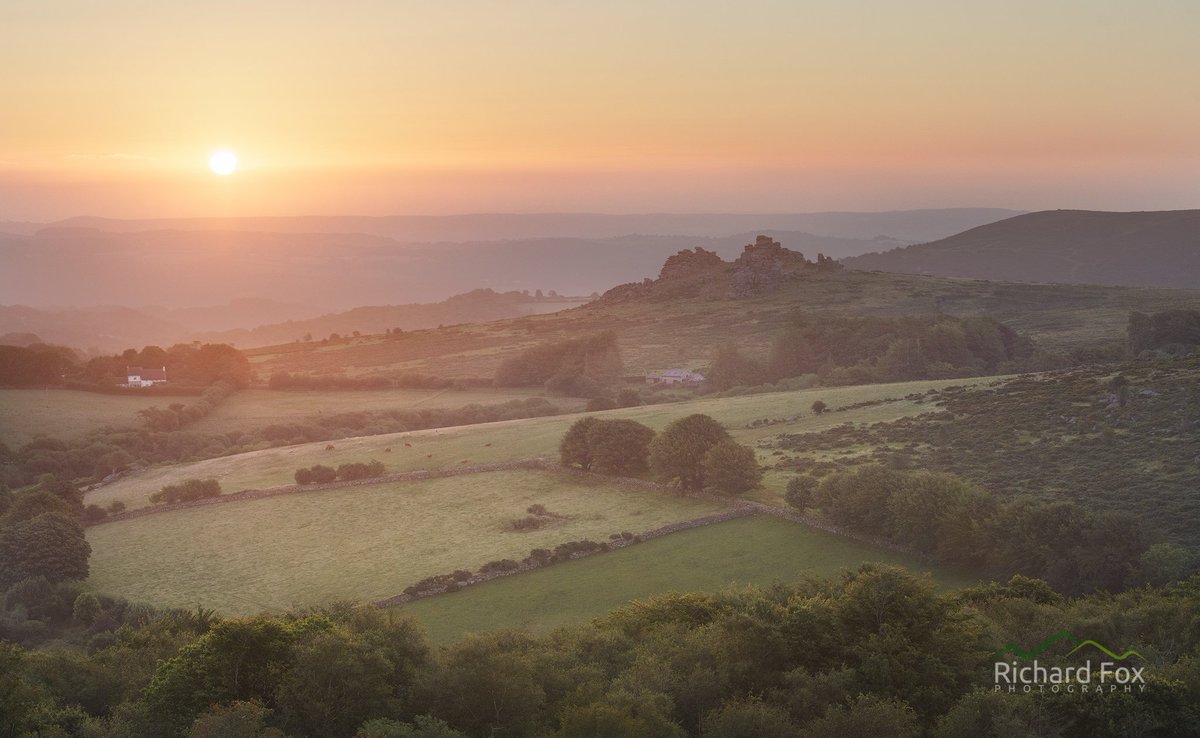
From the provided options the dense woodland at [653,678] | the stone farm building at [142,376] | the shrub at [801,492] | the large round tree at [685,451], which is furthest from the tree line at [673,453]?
the stone farm building at [142,376]

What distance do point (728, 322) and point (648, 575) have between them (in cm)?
9394

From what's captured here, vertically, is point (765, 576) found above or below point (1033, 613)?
below

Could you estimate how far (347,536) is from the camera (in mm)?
45156

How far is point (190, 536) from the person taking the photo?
153 feet

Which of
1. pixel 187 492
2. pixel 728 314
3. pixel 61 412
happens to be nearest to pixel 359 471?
pixel 187 492

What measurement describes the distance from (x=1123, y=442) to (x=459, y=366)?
261 feet

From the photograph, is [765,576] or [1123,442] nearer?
[765,576]

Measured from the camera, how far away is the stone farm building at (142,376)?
91.5 m

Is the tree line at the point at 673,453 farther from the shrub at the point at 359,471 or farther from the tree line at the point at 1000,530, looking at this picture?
the shrub at the point at 359,471

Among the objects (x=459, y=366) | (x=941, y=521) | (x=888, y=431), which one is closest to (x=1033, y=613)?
(x=941, y=521)

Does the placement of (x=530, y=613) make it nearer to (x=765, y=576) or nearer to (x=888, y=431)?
(x=765, y=576)
